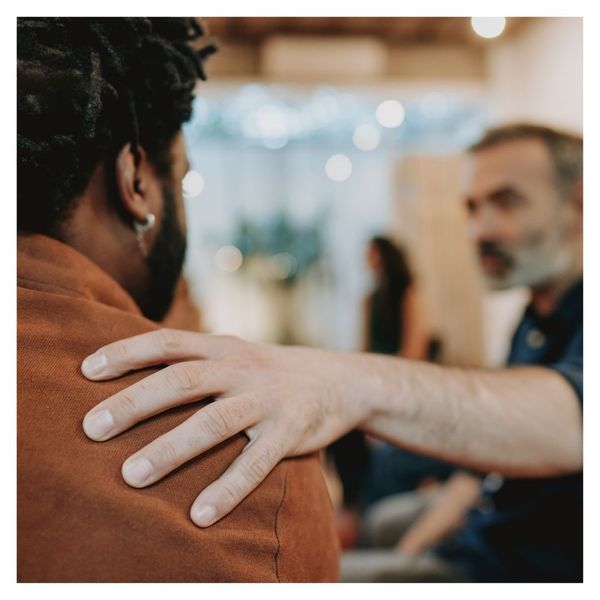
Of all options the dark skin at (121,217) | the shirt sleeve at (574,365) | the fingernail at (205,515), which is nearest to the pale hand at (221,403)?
the fingernail at (205,515)

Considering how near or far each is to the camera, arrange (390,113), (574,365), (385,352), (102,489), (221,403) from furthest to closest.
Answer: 1. (390,113)
2. (385,352)
3. (574,365)
4. (221,403)
5. (102,489)

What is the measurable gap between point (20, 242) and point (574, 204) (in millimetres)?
1464

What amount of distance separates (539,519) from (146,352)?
0.97 m

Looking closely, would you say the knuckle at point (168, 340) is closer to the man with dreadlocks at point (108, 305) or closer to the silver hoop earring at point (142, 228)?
the man with dreadlocks at point (108, 305)

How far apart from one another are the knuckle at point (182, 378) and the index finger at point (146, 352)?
2 cm

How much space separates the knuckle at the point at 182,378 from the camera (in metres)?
0.69

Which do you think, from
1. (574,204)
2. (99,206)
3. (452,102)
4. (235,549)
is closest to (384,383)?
(235,549)

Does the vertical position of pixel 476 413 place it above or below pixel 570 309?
below

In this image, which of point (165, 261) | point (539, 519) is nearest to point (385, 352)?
point (539, 519)

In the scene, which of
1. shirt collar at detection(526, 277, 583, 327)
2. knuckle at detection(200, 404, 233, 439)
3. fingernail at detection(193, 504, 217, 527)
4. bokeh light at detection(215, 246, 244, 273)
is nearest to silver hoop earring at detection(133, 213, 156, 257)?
knuckle at detection(200, 404, 233, 439)

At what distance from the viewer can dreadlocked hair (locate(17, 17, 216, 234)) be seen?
0.76 m

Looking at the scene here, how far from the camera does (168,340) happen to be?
0.72m

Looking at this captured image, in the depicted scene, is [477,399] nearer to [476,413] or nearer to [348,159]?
[476,413]

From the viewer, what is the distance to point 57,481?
0.60 metres
